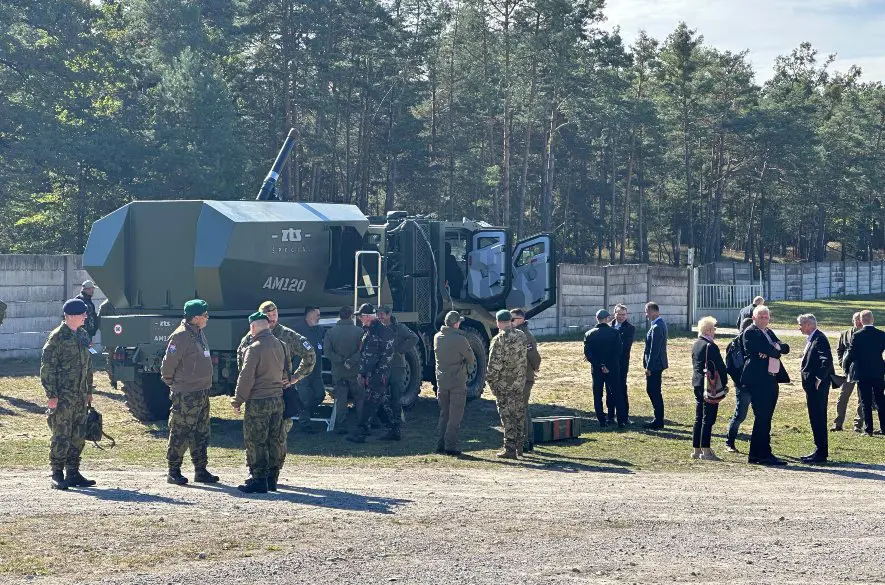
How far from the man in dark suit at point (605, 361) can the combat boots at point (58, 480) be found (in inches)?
328

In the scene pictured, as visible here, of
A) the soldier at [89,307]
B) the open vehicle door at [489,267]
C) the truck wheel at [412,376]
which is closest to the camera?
the truck wheel at [412,376]

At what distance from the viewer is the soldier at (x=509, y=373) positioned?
14758 mm

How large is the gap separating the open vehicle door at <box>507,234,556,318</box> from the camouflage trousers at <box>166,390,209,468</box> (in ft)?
31.8

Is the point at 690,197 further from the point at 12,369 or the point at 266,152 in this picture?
the point at 12,369

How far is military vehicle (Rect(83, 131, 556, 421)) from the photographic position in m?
16.7

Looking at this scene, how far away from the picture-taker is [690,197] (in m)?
80.9

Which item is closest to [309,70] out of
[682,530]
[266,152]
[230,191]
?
[266,152]

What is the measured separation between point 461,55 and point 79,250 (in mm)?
26944

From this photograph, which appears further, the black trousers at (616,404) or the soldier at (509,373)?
the black trousers at (616,404)

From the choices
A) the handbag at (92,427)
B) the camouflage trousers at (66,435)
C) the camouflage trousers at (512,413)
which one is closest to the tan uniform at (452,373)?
the camouflage trousers at (512,413)

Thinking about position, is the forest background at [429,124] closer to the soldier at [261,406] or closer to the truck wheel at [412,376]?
the truck wheel at [412,376]

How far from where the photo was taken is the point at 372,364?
16.0m

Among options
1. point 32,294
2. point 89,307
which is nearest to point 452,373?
point 89,307

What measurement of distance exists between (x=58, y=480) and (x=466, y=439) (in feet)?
20.3
